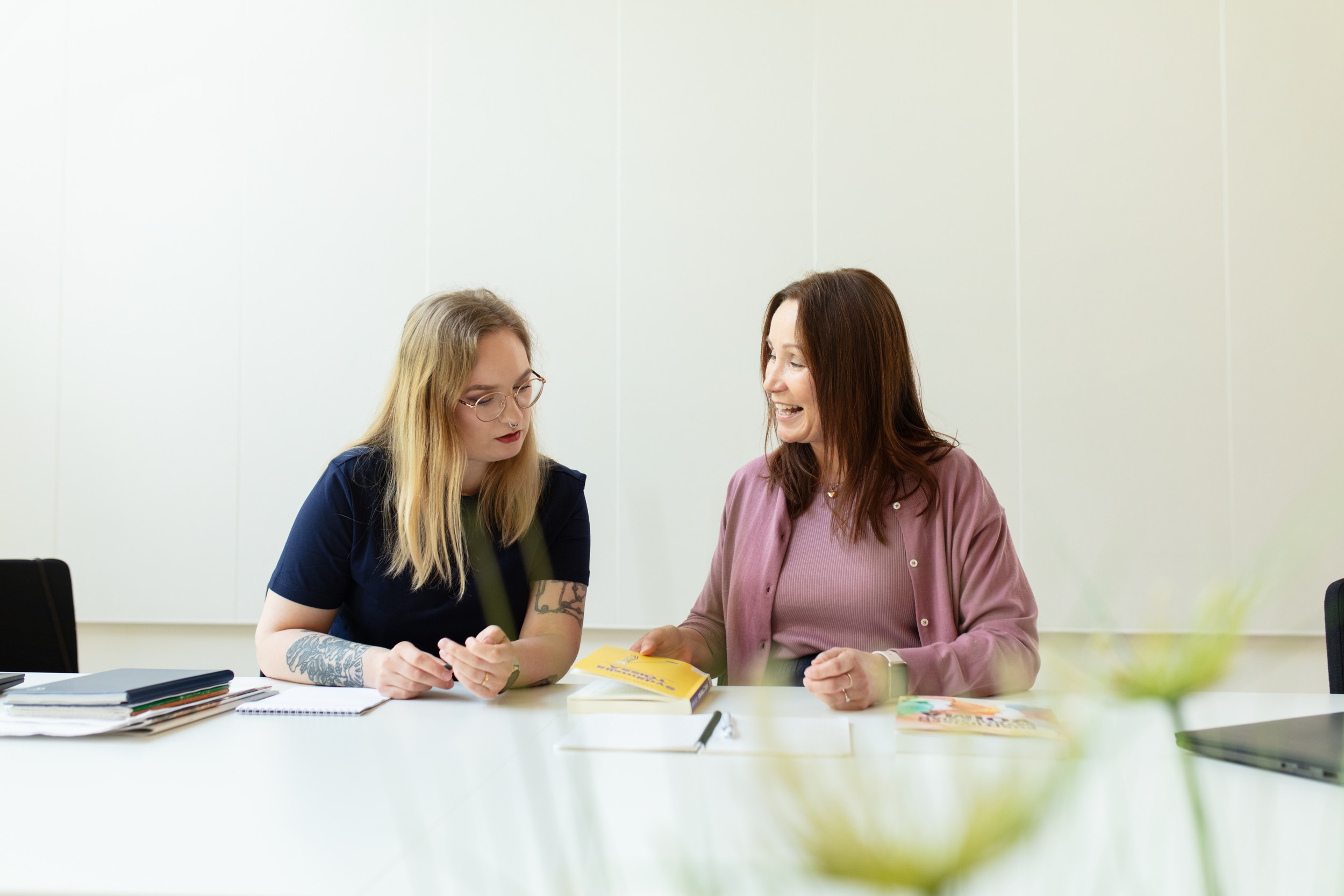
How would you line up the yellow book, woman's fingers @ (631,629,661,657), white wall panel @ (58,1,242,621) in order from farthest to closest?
1. white wall panel @ (58,1,242,621)
2. woman's fingers @ (631,629,661,657)
3. the yellow book

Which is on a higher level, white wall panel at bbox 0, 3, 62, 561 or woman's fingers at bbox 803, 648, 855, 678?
white wall panel at bbox 0, 3, 62, 561

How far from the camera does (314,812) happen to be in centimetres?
97

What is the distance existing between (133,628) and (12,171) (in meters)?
1.77

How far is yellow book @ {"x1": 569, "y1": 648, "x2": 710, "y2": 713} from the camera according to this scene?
55.7 inches

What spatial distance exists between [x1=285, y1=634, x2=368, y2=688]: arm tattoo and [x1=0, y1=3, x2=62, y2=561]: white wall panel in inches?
94.0

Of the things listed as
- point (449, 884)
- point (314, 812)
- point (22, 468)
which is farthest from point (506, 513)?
point (22, 468)

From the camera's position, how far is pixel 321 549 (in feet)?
5.77

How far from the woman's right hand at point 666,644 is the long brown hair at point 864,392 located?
387 mm

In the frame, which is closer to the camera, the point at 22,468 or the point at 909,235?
the point at 909,235

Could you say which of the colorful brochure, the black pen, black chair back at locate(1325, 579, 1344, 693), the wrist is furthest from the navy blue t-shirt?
black chair back at locate(1325, 579, 1344, 693)

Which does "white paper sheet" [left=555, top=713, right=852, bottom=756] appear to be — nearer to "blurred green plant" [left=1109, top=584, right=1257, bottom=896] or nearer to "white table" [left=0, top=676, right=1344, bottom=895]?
"white table" [left=0, top=676, right=1344, bottom=895]

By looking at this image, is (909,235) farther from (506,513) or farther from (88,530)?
(88,530)

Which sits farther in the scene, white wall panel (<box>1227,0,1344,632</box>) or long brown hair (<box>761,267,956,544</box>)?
white wall panel (<box>1227,0,1344,632</box>)

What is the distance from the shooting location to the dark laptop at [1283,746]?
93 cm
